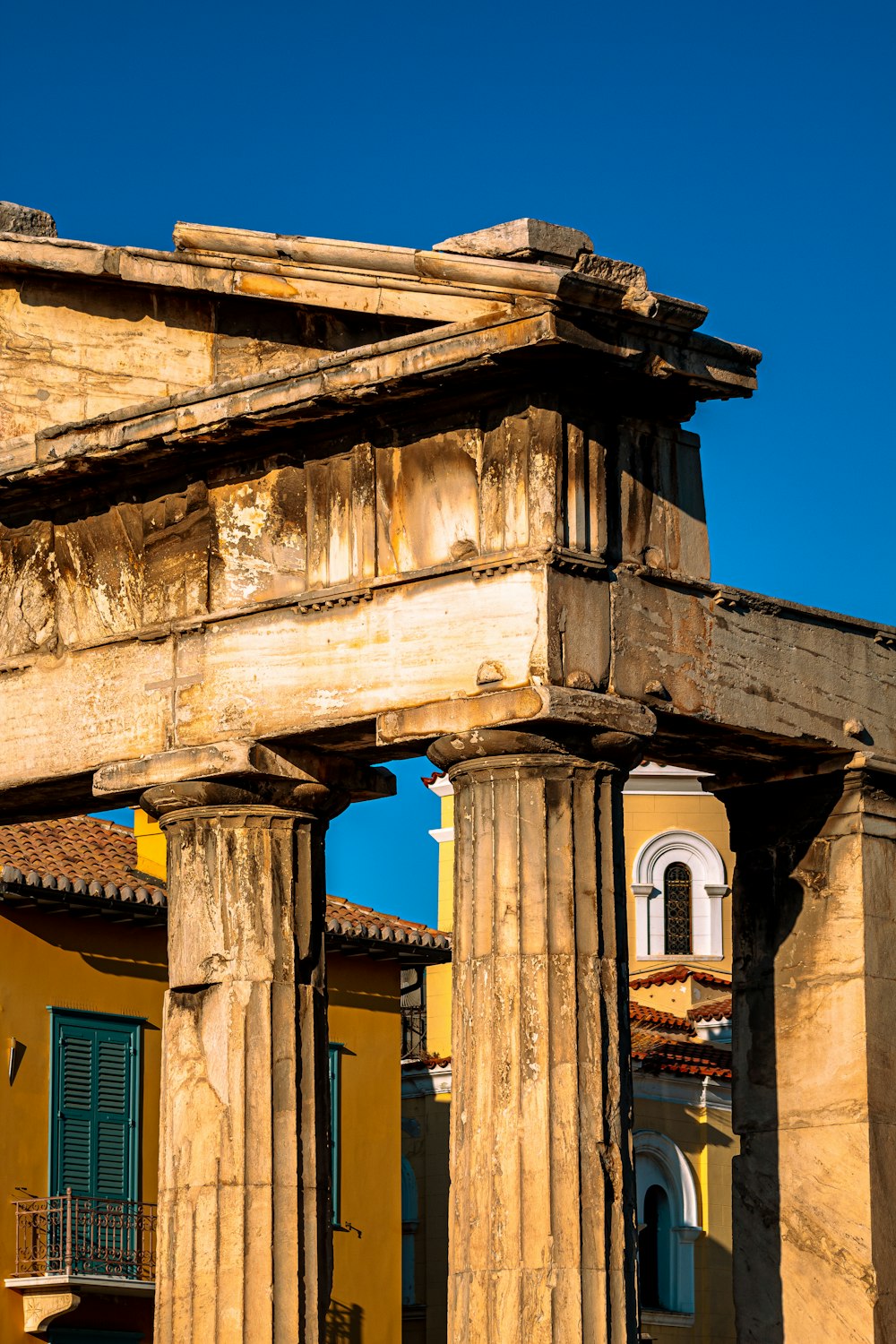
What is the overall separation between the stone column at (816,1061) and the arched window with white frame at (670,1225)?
22240 mm

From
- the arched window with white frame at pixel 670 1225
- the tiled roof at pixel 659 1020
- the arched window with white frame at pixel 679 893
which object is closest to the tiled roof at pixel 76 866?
the tiled roof at pixel 659 1020

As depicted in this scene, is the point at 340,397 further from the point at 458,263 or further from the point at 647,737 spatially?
the point at 647,737

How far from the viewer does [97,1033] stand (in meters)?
30.2

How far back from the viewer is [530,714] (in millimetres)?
15562

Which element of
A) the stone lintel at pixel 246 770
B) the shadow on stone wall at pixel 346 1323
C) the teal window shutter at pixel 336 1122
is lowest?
the shadow on stone wall at pixel 346 1323

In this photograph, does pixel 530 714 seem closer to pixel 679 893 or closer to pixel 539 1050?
pixel 539 1050

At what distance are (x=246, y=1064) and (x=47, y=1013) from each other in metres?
13.1

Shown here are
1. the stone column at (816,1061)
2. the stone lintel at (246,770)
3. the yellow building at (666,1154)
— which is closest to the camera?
the stone lintel at (246,770)

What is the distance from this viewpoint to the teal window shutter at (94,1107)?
29656 mm

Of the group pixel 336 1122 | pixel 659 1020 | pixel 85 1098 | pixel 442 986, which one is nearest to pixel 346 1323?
pixel 336 1122

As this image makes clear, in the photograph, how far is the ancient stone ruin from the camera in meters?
15.7

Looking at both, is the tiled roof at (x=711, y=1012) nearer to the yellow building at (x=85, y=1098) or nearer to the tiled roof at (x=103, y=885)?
the tiled roof at (x=103, y=885)

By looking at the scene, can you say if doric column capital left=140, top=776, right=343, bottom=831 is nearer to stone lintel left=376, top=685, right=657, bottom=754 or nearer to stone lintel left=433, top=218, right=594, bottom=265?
stone lintel left=376, top=685, right=657, bottom=754

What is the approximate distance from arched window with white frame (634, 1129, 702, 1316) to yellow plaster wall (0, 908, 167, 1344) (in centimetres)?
1111
